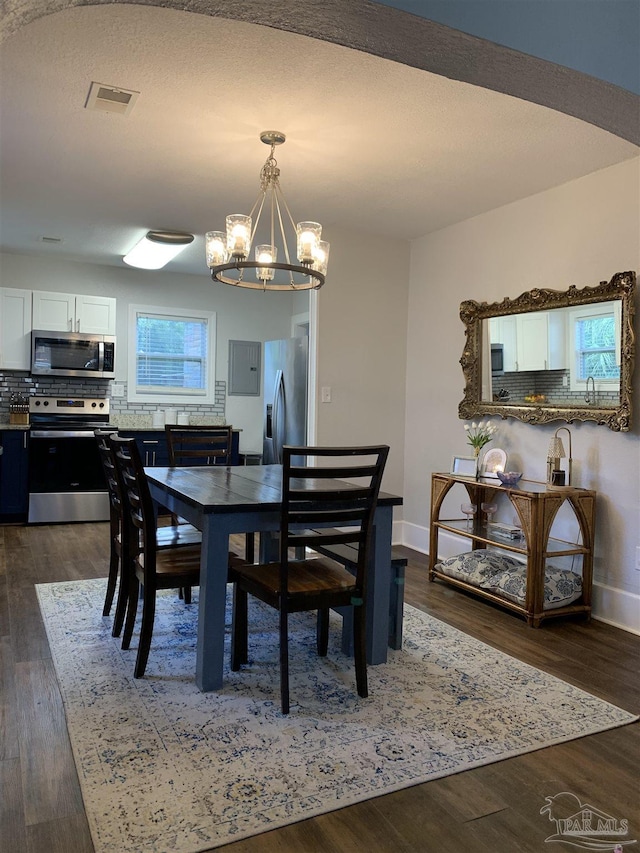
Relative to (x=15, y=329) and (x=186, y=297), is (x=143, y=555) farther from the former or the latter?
(x=186, y=297)

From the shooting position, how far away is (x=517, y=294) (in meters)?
4.11

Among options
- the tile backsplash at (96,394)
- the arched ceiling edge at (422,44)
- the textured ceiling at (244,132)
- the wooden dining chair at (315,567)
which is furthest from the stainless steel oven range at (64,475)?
the arched ceiling edge at (422,44)

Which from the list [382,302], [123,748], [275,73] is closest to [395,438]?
[382,302]

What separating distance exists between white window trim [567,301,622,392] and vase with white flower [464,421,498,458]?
0.69m

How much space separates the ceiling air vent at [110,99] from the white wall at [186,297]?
3.70 meters

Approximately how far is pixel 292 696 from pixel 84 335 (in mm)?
4619

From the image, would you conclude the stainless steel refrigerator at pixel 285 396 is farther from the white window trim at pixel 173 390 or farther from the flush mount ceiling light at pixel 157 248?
the flush mount ceiling light at pixel 157 248

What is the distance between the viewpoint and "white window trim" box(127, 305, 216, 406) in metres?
6.73

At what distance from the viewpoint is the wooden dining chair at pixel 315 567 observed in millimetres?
2316

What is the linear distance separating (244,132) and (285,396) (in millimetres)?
3108

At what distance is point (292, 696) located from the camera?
8.06 ft

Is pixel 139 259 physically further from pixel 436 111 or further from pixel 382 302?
pixel 436 111

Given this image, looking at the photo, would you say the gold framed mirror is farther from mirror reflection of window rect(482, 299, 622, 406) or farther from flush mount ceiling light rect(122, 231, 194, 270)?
flush mount ceiling light rect(122, 231, 194, 270)

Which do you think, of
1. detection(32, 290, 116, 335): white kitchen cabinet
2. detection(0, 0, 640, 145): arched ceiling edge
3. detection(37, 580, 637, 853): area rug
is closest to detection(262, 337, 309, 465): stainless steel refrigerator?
detection(32, 290, 116, 335): white kitchen cabinet
